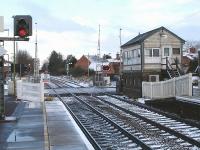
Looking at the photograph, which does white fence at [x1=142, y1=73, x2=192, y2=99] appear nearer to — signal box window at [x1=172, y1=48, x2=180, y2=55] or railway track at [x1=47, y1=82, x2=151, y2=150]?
railway track at [x1=47, y1=82, x2=151, y2=150]

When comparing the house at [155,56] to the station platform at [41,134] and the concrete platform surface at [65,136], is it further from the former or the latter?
the concrete platform surface at [65,136]

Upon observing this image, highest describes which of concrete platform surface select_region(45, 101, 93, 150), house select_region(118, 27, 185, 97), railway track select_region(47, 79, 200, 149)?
house select_region(118, 27, 185, 97)

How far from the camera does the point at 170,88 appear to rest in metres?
27.7

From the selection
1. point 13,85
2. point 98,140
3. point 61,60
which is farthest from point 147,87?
point 61,60

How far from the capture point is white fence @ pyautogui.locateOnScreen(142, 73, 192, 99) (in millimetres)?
24531

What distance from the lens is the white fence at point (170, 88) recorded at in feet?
80.5

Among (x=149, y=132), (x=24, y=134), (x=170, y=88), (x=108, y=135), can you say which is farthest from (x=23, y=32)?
(x=170, y=88)

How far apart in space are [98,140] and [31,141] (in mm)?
2121

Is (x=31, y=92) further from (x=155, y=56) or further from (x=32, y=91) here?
(x=155, y=56)

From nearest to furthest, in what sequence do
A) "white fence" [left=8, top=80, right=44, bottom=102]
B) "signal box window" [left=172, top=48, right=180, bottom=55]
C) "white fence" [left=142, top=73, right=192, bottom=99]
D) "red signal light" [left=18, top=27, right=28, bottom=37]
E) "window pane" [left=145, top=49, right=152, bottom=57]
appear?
"red signal light" [left=18, top=27, right=28, bottom=37] → "white fence" [left=142, top=73, right=192, bottom=99] → "white fence" [left=8, top=80, right=44, bottom=102] → "window pane" [left=145, top=49, right=152, bottom=57] → "signal box window" [left=172, top=48, right=180, bottom=55]

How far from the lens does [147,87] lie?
108ft

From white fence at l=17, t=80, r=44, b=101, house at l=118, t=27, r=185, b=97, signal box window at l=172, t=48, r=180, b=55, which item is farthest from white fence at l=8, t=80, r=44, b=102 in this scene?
signal box window at l=172, t=48, r=180, b=55

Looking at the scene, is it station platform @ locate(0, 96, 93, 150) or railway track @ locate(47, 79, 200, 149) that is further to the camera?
railway track @ locate(47, 79, 200, 149)

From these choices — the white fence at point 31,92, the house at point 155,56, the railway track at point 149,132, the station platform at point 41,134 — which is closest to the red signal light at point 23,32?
the station platform at point 41,134
